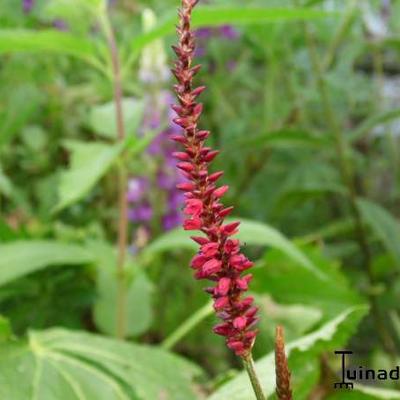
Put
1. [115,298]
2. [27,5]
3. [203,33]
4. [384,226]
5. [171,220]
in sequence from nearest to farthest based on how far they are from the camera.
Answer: [115,298] → [384,226] → [171,220] → [27,5] → [203,33]

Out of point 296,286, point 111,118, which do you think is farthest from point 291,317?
point 111,118

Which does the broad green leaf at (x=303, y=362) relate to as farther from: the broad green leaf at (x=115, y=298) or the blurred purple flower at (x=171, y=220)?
the blurred purple flower at (x=171, y=220)

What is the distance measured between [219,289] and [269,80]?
1.47m

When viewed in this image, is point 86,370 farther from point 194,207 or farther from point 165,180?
point 165,180

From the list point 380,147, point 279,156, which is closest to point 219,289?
point 279,156

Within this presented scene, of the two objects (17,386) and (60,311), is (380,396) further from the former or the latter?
(60,311)

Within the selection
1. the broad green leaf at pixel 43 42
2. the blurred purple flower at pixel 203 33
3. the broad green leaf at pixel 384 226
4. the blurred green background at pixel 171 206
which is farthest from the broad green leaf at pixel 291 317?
the blurred purple flower at pixel 203 33

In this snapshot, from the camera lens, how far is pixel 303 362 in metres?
0.70

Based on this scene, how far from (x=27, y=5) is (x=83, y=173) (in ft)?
3.46

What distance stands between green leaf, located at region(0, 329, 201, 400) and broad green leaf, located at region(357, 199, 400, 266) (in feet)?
1.73

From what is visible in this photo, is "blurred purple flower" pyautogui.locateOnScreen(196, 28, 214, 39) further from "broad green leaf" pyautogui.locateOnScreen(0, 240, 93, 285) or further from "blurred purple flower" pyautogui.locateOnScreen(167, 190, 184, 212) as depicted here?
"broad green leaf" pyautogui.locateOnScreen(0, 240, 93, 285)

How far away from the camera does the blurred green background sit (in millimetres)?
797

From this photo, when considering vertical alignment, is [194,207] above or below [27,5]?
→ below

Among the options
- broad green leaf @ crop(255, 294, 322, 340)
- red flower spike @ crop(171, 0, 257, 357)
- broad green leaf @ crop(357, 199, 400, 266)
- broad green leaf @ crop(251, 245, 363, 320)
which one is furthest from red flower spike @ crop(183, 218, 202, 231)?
broad green leaf @ crop(357, 199, 400, 266)
